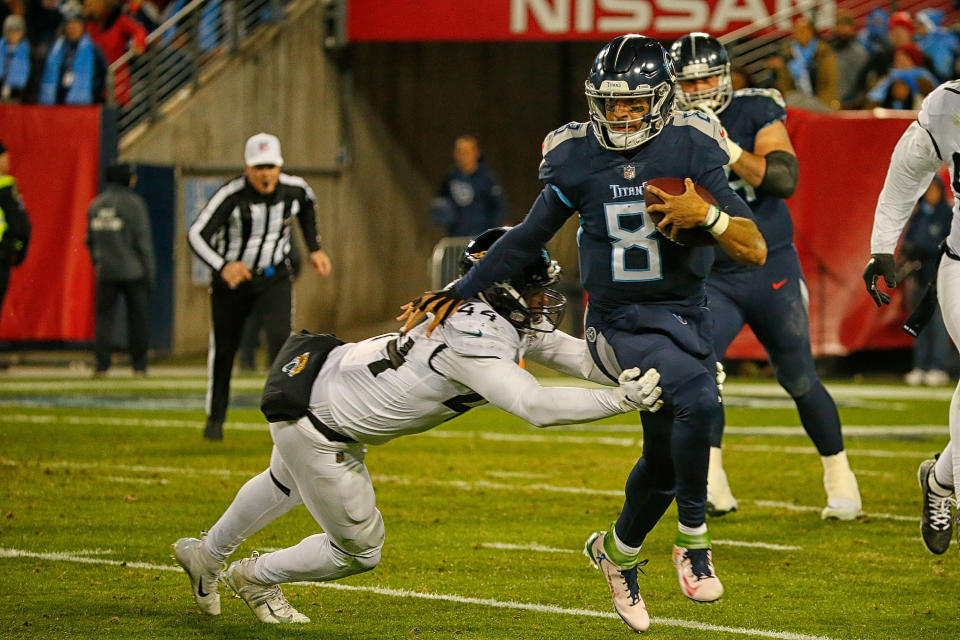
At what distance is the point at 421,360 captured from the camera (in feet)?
14.7

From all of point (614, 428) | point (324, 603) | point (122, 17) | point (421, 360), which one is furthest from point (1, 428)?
point (122, 17)

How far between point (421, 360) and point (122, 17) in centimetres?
1344

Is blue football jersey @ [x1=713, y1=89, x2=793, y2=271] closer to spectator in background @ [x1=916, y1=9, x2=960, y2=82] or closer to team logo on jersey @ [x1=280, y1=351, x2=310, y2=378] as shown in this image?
team logo on jersey @ [x1=280, y1=351, x2=310, y2=378]

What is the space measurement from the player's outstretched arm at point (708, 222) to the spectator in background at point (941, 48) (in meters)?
10.7

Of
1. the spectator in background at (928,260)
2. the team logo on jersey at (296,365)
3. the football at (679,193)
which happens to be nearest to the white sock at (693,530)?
the football at (679,193)

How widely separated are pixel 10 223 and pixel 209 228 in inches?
169

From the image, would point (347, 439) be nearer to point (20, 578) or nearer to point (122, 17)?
point (20, 578)

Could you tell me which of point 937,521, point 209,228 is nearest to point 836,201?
point 209,228

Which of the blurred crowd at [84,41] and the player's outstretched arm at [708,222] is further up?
the blurred crowd at [84,41]

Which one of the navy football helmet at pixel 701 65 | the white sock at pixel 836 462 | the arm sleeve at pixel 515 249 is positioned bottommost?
the white sock at pixel 836 462

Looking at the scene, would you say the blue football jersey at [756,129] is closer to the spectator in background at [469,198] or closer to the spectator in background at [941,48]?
the spectator in background at [469,198]

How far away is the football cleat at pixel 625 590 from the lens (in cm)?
464

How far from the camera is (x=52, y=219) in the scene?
584 inches

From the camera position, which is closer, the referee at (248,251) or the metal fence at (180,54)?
the referee at (248,251)
